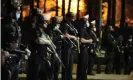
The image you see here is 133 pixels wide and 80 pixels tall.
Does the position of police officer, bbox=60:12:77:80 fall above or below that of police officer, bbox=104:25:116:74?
above

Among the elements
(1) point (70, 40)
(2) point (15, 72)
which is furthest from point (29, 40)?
(1) point (70, 40)

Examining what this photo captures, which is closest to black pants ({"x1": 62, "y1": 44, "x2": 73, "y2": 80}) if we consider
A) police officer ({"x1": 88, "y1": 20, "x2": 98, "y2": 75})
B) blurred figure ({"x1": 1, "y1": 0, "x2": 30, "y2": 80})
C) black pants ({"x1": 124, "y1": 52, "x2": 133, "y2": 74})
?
police officer ({"x1": 88, "y1": 20, "x2": 98, "y2": 75})

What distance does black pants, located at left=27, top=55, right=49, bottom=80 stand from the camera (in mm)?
10961

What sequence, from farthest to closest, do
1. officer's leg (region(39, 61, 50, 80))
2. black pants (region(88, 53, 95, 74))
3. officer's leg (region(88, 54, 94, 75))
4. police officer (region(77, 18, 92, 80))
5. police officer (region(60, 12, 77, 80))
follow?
officer's leg (region(88, 54, 94, 75))
black pants (region(88, 53, 95, 74))
police officer (region(77, 18, 92, 80))
police officer (region(60, 12, 77, 80))
officer's leg (region(39, 61, 50, 80))

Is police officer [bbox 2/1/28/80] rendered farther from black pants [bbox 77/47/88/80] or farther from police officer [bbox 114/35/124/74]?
police officer [bbox 114/35/124/74]

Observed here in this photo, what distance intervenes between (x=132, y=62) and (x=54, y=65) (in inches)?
143

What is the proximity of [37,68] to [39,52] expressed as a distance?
1.11ft

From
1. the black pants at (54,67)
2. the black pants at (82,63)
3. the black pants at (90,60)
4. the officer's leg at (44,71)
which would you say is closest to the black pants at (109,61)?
the black pants at (90,60)

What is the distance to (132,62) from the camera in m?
16.1

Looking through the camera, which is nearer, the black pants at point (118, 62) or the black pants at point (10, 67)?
the black pants at point (10, 67)

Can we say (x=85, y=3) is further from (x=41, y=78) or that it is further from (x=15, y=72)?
(x=15, y=72)

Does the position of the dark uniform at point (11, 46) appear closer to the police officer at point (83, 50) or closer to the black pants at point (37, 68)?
the black pants at point (37, 68)

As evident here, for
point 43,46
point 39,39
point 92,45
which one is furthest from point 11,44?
point 92,45

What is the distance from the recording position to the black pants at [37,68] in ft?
36.0
